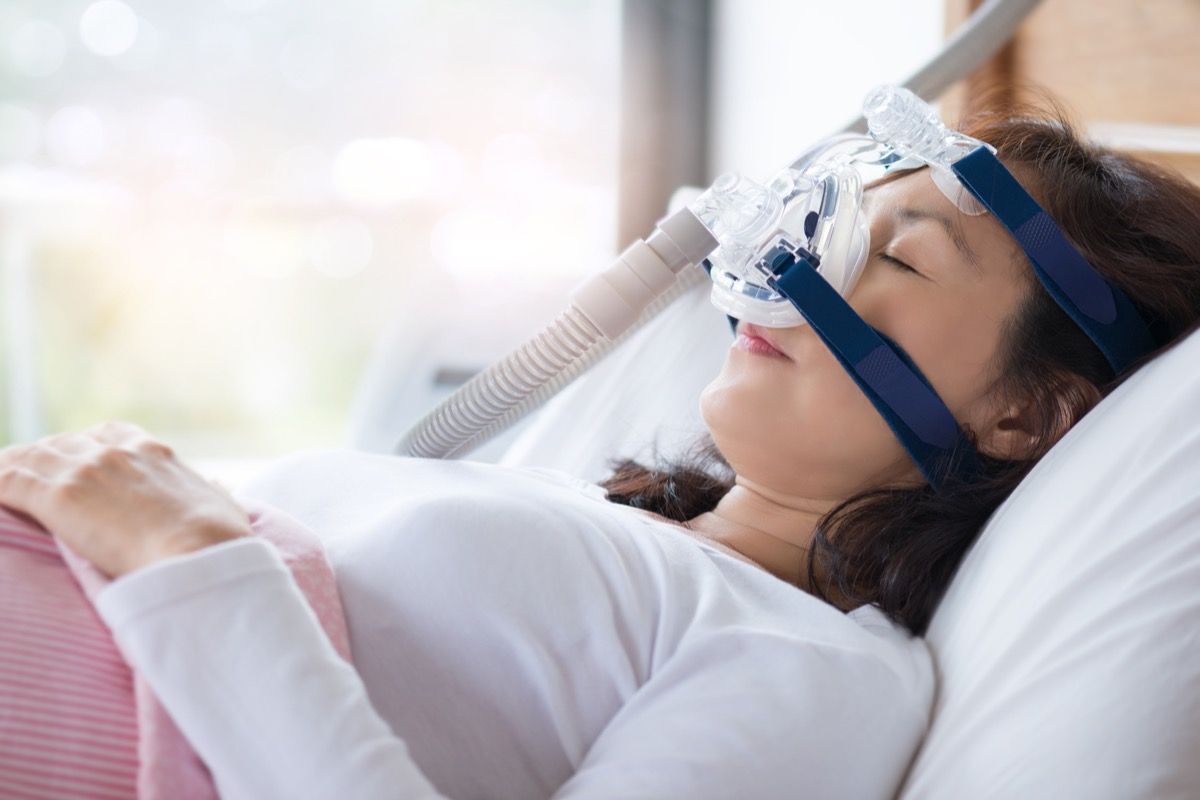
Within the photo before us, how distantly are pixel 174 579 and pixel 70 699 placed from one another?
0.44ft

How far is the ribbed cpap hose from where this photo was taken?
1.35 meters

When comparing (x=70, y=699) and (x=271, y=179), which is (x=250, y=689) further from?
(x=271, y=179)

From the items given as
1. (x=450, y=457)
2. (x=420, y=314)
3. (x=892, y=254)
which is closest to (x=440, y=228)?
(x=420, y=314)

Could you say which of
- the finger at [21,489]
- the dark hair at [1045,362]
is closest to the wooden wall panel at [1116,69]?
the dark hair at [1045,362]

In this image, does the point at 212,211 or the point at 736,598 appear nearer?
the point at 736,598

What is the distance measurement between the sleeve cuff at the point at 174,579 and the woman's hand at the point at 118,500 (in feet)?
0.13

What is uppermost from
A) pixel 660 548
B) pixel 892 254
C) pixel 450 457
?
pixel 892 254

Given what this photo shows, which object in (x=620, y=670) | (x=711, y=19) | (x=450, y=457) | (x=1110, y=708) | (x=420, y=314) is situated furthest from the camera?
(x=711, y=19)

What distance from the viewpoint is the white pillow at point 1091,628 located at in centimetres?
89

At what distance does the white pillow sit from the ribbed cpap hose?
45 cm

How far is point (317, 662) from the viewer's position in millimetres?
918

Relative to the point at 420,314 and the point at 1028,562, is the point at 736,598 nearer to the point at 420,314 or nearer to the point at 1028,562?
the point at 1028,562

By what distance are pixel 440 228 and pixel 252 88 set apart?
65cm

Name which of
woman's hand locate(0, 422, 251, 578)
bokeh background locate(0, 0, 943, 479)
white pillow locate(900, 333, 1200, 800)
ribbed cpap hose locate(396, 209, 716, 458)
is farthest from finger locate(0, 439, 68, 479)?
bokeh background locate(0, 0, 943, 479)
